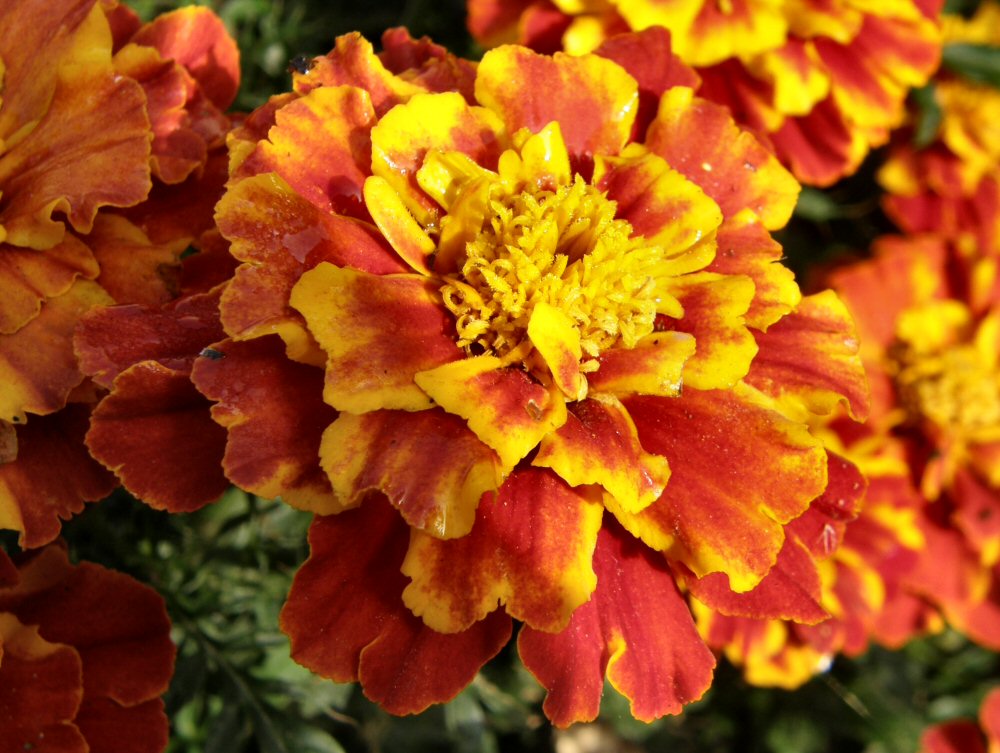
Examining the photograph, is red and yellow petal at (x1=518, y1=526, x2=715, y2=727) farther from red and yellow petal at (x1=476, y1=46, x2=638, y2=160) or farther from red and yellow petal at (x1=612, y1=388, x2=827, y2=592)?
red and yellow petal at (x1=476, y1=46, x2=638, y2=160)

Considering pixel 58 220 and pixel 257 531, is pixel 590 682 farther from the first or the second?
pixel 58 220

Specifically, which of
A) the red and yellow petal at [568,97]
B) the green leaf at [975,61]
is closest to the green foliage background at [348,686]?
the green leaf at [975,61]

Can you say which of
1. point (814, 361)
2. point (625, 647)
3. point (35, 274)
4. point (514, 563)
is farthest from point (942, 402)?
point (35, 274)

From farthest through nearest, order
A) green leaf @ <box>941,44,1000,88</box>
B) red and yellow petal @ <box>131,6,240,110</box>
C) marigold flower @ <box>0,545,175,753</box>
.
Result: green leaf @ <box>941,44,1000,88</box> < red and yellow petal @ <box>131,6,240,110</box> < marigold flower @ <box>0,545,175,753</box>

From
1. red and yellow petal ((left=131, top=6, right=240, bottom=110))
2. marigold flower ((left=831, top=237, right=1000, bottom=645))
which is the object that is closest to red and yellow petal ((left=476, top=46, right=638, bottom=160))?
red and yellow petal ((left=131, top=6, right=240, bottom=110))

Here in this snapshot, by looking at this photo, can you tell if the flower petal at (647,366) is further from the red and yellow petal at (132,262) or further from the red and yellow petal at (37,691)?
the red and yellow petal at (37,691)

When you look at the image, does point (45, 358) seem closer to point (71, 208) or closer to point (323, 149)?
point (71, 208)
